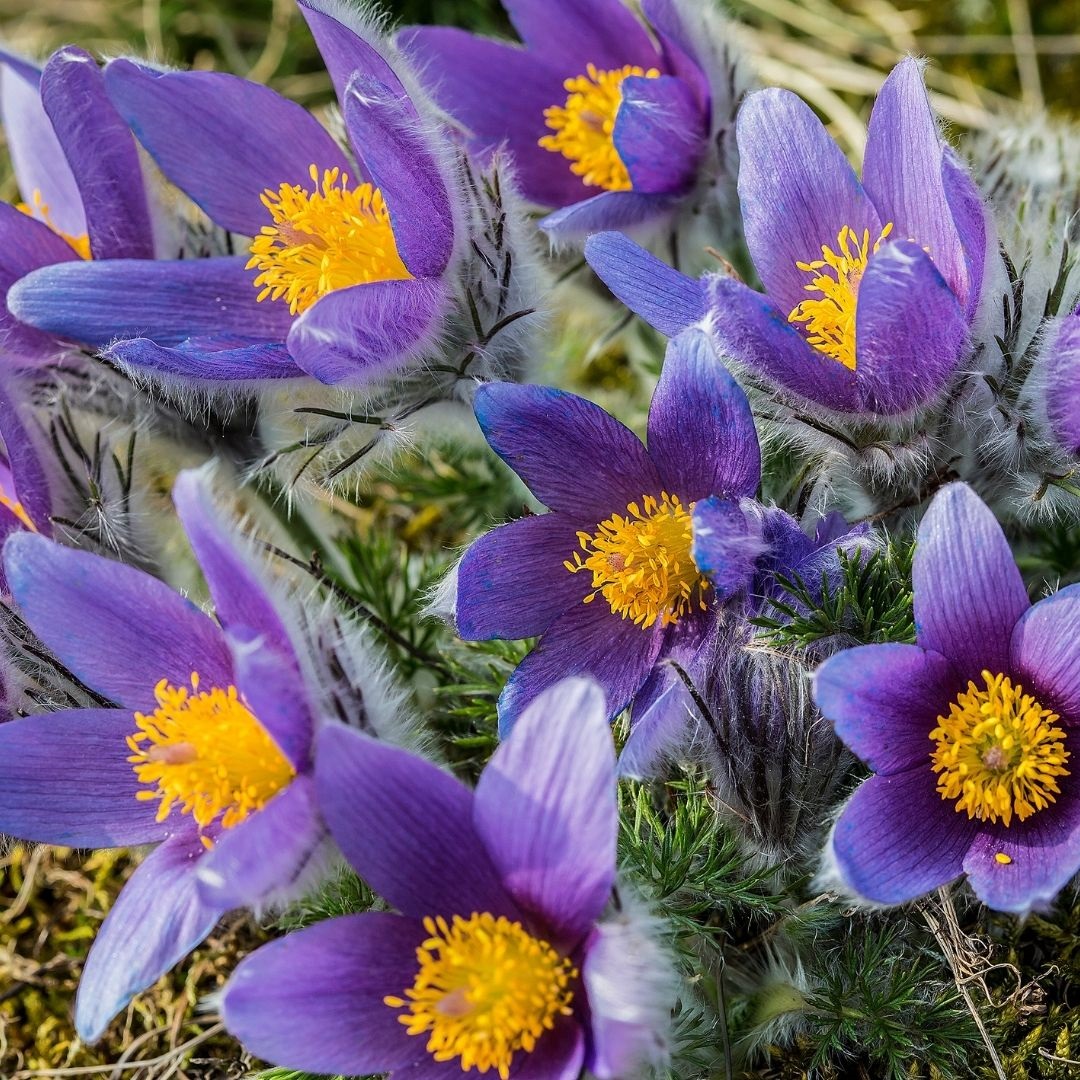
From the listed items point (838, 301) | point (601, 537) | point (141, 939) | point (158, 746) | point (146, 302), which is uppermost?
point (838, 301)

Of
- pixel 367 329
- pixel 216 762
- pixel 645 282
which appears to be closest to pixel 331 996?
pixel 216 762

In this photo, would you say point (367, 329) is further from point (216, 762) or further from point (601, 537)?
point (216, 762)

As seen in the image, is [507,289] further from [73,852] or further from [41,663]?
[73,852]

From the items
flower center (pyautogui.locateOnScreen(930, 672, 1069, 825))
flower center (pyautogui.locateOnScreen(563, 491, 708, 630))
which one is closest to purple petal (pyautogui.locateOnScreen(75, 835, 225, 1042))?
flower center (pyautogui.locateOnScreen(563, 491, 708, 630))

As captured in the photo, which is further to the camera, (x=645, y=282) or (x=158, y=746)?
(x=645, y=282)

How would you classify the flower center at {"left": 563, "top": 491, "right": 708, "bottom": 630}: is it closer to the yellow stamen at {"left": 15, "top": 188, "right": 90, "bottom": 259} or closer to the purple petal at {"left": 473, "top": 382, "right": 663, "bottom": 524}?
the purple petal at {"left": 473, "top": 382, "right": 663, "bottom": 524}

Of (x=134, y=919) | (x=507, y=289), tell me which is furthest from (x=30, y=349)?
(x=134, y=919)
